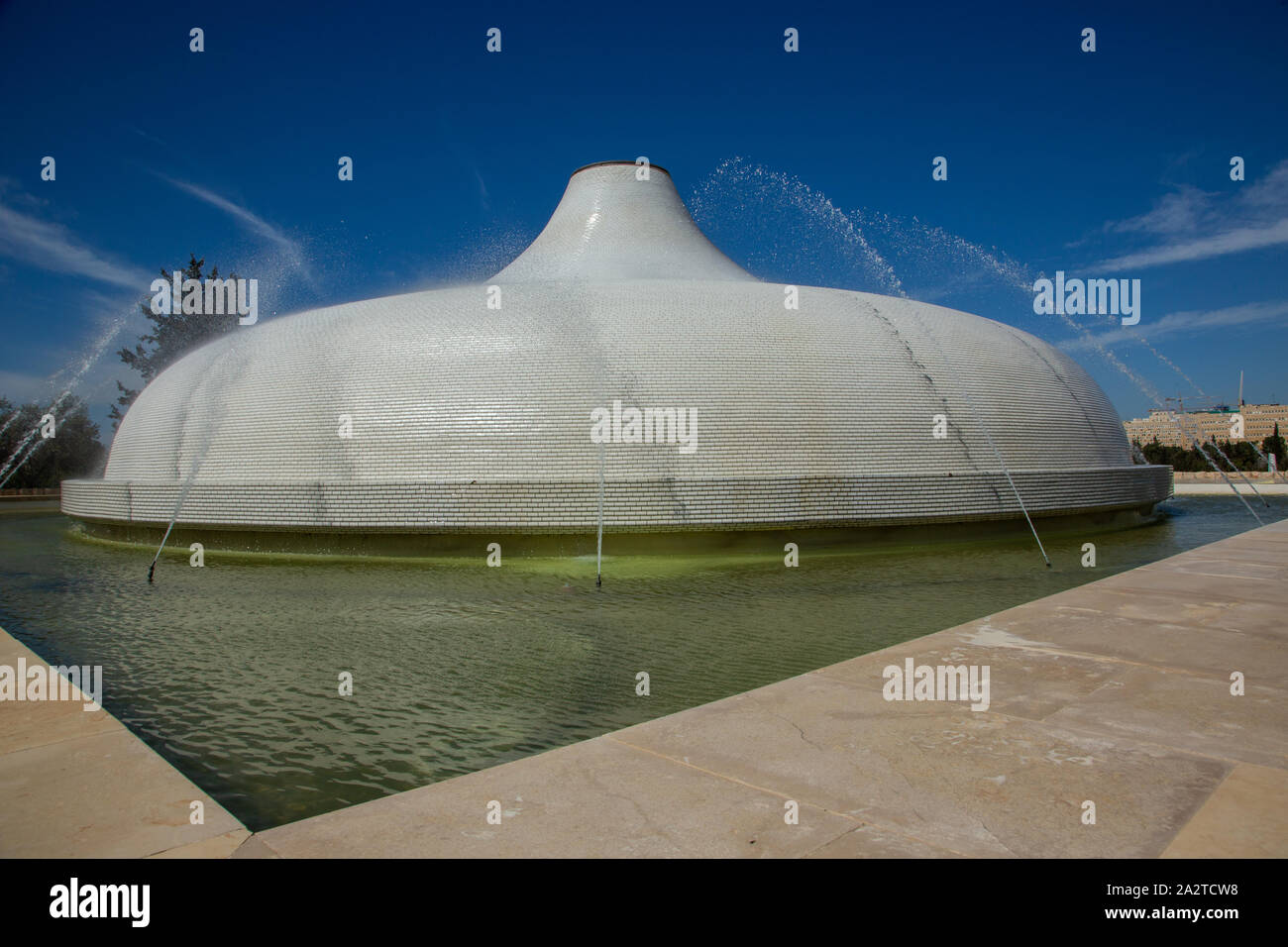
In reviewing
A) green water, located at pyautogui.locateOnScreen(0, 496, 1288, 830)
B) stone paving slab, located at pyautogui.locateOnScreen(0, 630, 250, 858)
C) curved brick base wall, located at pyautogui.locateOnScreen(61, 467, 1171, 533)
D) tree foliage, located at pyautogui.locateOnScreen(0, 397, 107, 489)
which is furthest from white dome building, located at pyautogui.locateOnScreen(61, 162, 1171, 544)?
tree foliage, located at pyautogui.locateOnScreen(0, 397, 107, 489)

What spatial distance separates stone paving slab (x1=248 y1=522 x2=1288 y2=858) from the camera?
226 centimetres

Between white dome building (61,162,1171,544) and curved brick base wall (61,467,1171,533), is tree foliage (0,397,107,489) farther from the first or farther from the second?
curved brick base wall (61,467,1171,533)

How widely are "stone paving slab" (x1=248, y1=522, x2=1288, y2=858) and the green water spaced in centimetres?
65

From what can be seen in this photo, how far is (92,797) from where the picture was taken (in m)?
2.63

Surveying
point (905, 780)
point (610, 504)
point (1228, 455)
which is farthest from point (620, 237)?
point (1228, 455)

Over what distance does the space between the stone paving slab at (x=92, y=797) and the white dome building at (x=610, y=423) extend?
7.74m

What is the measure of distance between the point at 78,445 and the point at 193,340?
22.3 feet

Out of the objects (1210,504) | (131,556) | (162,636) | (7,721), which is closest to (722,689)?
(7,721)

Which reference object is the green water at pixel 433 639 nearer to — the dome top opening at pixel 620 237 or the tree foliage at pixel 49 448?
the dome top opening at pixel 620 237

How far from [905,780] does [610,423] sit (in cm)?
Result: 933

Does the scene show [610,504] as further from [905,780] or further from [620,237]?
[620,237]
